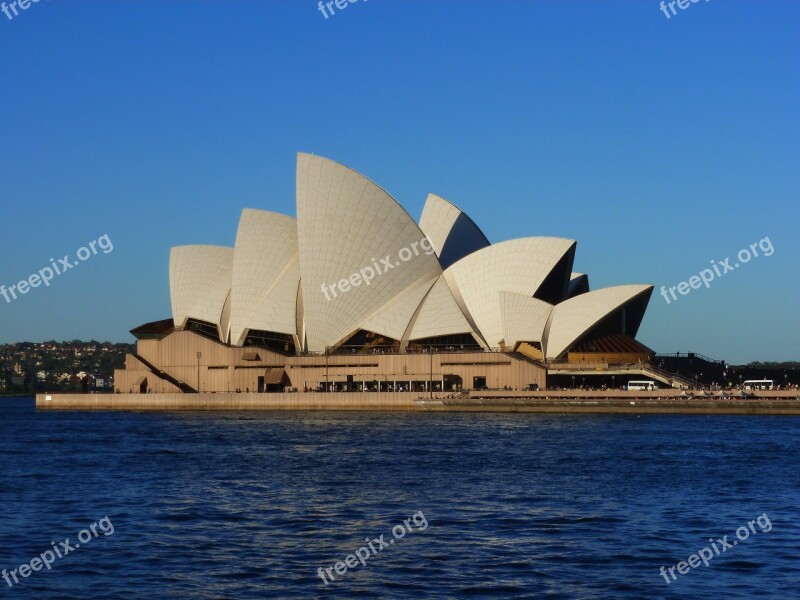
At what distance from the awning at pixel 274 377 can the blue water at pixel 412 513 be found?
30.7m

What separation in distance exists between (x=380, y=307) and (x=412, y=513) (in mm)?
49894

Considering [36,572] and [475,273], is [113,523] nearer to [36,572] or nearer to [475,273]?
[36,572]

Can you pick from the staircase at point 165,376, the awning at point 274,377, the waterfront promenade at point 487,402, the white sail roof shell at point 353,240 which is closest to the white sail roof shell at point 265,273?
the awning at point 274,377

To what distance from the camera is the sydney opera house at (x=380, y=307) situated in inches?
2793

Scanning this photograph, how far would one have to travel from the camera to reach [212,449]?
42.8m

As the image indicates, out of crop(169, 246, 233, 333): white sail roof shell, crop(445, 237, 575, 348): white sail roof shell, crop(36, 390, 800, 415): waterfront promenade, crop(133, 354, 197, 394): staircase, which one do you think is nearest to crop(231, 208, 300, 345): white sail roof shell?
crop(169, 246, 233, 333): white sail roof shell

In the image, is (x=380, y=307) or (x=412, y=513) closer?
(x=412, y=513)

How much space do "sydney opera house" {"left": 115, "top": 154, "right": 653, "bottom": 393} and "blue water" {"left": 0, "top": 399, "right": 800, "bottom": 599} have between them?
23.6 meters

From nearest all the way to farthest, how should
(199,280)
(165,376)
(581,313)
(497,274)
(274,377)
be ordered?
(581,313)
(497,274)
(274,377)
(165,376)
(199,280)

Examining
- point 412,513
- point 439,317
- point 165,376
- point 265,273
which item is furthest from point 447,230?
point 412,513

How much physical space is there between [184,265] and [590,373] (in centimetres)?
3171

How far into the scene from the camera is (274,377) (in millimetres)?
78250

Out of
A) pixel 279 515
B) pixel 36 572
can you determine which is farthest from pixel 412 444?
pixel 36 572

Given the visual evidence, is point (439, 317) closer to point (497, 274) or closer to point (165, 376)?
point (497, 274)
